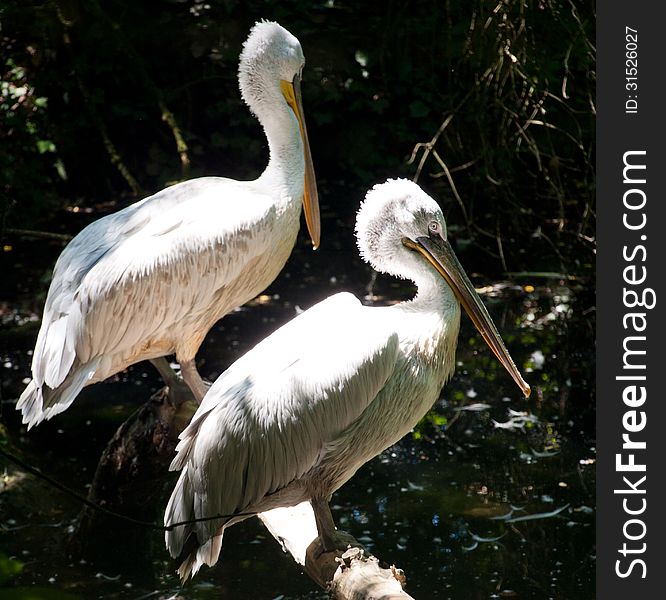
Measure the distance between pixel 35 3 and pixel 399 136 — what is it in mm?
3450

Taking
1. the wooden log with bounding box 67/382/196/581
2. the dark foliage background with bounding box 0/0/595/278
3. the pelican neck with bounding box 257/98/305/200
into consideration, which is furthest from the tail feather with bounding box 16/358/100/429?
the dark foliage background with bounding box 0/0/595/278

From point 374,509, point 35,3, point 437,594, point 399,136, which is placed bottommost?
point 437,594

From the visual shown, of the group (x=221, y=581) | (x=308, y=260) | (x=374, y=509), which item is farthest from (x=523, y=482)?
(x=308, y=260)

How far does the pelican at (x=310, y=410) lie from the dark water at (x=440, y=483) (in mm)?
602

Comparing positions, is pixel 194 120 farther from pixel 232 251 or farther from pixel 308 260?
pixel 232 251

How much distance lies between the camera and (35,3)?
8.10 metres

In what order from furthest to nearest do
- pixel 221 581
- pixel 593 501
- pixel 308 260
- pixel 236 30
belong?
pixel 236 30, pixel 308 260, pixel 593 501, pixel 221 581

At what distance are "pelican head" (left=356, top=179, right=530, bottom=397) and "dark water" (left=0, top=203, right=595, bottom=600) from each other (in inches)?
54.3

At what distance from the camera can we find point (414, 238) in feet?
10.5

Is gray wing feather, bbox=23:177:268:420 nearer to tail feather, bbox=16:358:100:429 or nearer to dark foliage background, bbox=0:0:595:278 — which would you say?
tail feather, bbox=16:358:100:429

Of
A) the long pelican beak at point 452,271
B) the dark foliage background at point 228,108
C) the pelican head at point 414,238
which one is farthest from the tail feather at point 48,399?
the dark foliage background at point 228,108

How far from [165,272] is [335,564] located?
1.55 meters

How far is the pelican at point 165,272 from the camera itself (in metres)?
3.76

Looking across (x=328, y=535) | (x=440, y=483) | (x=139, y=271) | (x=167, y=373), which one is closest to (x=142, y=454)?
(x=167, y=373)
